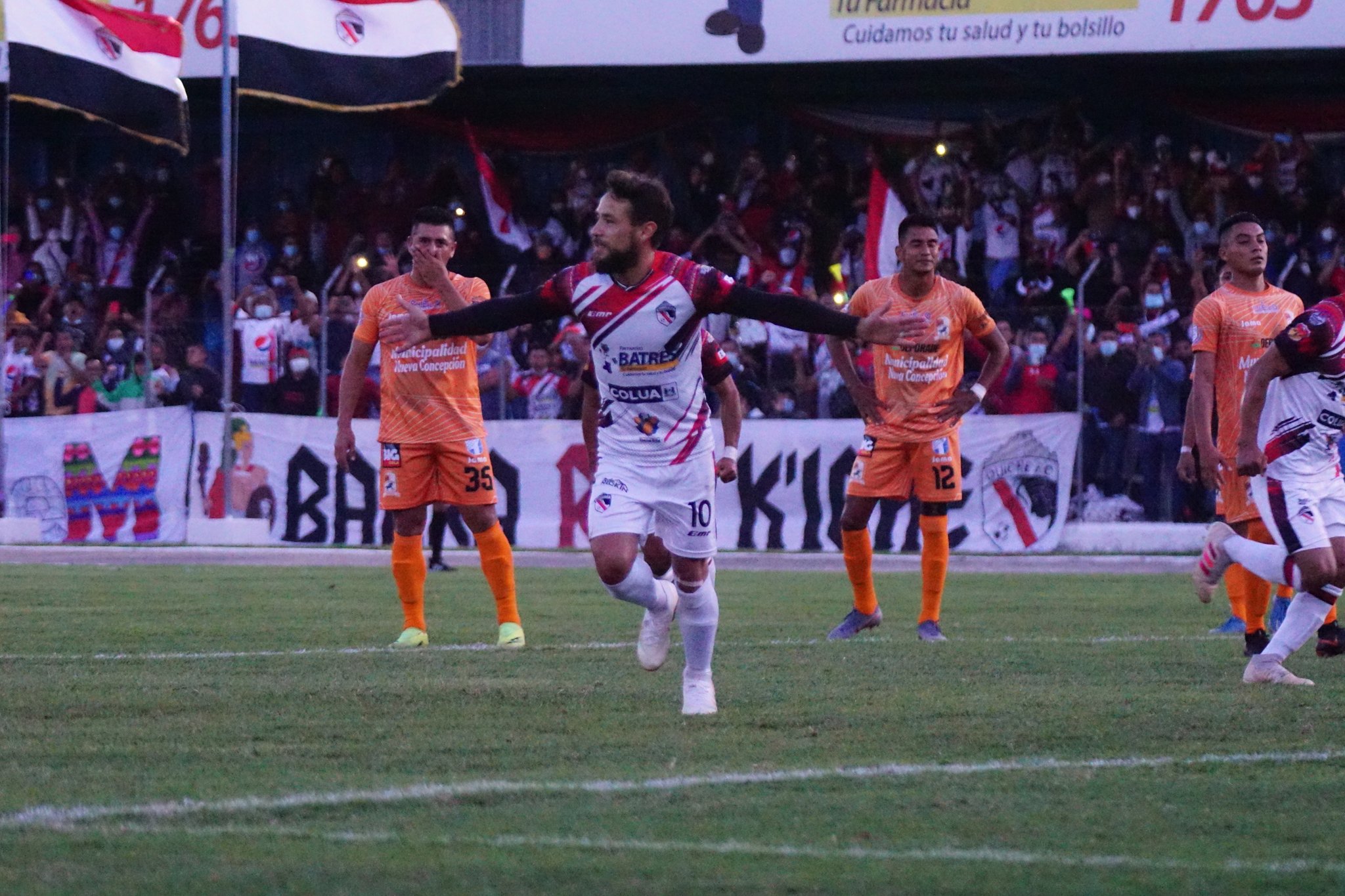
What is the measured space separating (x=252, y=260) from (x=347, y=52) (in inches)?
257

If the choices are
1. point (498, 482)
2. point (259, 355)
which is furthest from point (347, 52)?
point (498, 482)

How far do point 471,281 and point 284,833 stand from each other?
6.10 m

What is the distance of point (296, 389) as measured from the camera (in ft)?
68.3

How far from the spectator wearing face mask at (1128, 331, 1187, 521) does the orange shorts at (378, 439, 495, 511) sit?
1003cm

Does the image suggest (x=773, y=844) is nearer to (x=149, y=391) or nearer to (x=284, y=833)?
(x=284, y=833)

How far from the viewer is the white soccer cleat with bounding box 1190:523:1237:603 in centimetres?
969

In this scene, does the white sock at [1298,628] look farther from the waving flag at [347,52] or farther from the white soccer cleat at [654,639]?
the waving flag at [347,52]

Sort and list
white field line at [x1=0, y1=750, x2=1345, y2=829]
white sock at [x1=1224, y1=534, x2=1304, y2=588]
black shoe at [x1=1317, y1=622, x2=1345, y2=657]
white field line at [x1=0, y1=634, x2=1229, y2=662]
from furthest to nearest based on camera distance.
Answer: black shoe at [x1=1317, y1=622, x2=1345, y2=657]
white field line at [x1=0, y1=634, x2=1229, y2=662]
white sock at [x1=1224, y1=534, x2=1304, y2=588]
white field line at [x1=0, y1=750, x2=1345, y2=829]

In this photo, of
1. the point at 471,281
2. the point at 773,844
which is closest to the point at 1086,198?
the point at 471,281

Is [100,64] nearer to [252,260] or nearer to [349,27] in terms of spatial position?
[349,27]

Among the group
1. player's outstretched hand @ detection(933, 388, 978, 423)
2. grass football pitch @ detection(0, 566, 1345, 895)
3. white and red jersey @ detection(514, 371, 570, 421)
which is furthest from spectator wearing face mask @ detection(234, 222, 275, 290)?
player's outstretched hand @ detection(933, 388, 978, 423)

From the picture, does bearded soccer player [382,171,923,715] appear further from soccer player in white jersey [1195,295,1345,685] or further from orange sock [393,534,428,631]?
orange sock [393,534,428,631]

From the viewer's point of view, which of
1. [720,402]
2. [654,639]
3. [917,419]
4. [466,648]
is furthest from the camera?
[917,419]

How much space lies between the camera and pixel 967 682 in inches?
321
